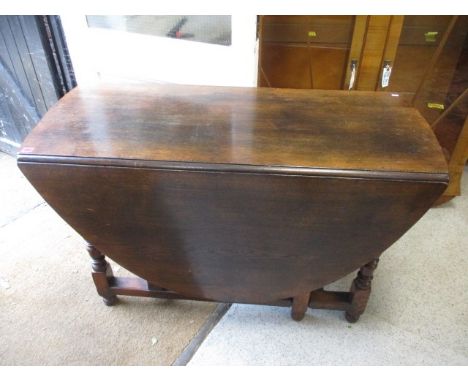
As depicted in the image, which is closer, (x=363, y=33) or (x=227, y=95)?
(x=227, y=95)

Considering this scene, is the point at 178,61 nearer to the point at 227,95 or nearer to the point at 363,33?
the point at 227,95

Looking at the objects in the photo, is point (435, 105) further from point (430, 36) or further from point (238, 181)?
point (238, 181)

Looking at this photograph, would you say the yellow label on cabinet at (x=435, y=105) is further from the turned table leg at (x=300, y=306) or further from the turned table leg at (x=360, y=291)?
the turned table leg at (x=300, y=306)

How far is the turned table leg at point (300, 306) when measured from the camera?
1133 mm

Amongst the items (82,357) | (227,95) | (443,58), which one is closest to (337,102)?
(227,95)

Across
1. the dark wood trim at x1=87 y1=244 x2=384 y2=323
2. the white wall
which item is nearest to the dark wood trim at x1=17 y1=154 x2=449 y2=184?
the dark wood trim at x1=87 y1=244 x2=384 y2=323

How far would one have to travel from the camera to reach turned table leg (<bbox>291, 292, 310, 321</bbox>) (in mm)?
1133

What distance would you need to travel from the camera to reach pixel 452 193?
5.59 feet

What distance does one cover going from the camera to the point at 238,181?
0.80 meters

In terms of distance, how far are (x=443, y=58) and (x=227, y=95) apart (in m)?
0.95

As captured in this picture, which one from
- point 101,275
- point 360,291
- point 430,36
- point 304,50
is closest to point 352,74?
point 304,50
